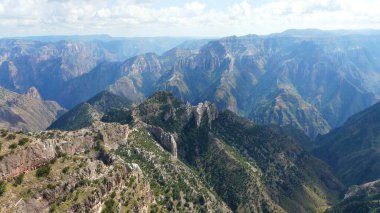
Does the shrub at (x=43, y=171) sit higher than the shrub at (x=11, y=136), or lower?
lower

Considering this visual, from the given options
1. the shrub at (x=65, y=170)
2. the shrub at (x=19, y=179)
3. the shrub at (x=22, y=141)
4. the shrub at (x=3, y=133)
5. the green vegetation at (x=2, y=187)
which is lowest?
the shrub at (x=65, y=170)

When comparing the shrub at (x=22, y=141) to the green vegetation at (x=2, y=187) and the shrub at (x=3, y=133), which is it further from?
the green vegetation at (x=2, y=187)

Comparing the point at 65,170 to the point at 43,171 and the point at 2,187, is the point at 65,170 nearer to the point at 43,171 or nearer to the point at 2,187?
the point at 43,171

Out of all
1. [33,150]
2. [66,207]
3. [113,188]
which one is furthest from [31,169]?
[113,188]

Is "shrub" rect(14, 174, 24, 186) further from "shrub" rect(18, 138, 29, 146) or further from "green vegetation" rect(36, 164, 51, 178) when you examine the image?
"shrub" rect(18, 138, 29, 146)

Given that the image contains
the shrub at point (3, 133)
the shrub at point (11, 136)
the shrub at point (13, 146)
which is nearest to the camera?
the shrub at point (13, 146)

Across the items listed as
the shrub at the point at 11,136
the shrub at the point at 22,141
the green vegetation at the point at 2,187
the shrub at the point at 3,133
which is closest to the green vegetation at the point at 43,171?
the shrub at the point at 22,141

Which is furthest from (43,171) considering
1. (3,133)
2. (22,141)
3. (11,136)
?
(3,133)

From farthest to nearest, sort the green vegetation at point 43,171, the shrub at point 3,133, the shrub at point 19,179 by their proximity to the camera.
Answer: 1. the shrub at point 3,133
2. the green vegetation at point 43,171
3. the shrub at point 19,179

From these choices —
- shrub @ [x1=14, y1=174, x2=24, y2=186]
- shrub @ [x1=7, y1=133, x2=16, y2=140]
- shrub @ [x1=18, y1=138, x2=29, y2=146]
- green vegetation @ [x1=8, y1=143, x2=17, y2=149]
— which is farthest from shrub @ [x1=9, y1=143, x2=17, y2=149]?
shrub @ [x1=14, y1=174, x2=24, y2=186]
